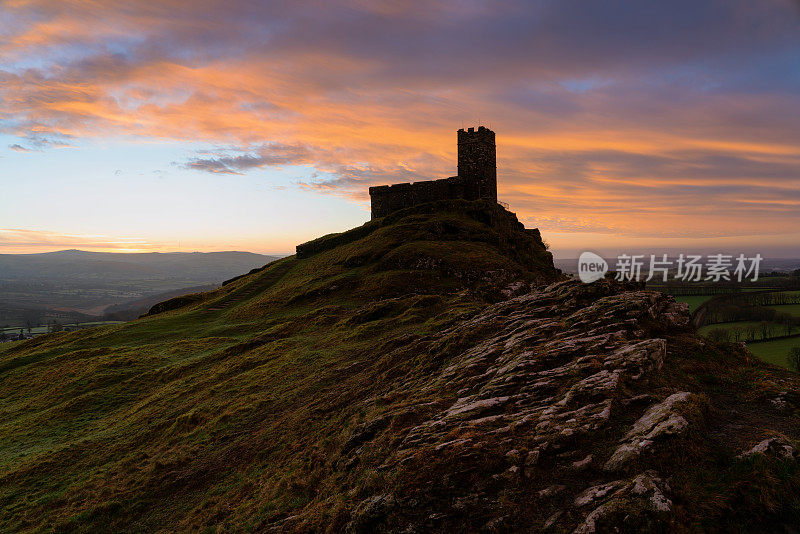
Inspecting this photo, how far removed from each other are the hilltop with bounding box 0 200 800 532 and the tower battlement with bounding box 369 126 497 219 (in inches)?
1280

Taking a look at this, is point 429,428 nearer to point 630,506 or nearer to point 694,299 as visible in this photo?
point 630,506

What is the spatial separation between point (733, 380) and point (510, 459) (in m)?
7.44

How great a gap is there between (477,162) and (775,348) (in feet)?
217

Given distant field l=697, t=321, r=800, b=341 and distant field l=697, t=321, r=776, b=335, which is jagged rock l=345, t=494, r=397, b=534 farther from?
distant field l=697, t=321, r=776, b=335

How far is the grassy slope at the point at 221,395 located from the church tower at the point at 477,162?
1501cm

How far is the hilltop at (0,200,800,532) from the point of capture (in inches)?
318

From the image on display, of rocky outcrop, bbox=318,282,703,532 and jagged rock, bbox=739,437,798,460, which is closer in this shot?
jagged rock, bbox=739,437,798,460

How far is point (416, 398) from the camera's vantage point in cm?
1471

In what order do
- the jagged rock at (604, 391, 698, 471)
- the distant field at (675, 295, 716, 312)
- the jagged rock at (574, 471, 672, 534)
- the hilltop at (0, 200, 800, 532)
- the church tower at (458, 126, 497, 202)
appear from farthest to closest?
the distant field at (675, 295, 716, 312) < the church tower at (458, 126, 497, 202) < the jagged rock at (604, 391, 698, 471) < the hilltop at (0, 200, 800, 532) < the jagged rock at (574, 471, 672, 534)

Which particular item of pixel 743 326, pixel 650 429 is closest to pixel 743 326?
pixel 743 326

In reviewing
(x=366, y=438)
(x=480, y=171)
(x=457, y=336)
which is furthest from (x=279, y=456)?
(x=480, y=171)

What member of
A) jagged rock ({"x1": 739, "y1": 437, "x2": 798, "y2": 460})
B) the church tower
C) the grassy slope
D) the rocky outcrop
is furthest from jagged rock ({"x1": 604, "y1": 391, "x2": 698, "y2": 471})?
the church tower

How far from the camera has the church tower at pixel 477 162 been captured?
199 feet

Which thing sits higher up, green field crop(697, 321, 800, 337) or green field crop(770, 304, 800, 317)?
green field crop(770, 304, 800, 317)
